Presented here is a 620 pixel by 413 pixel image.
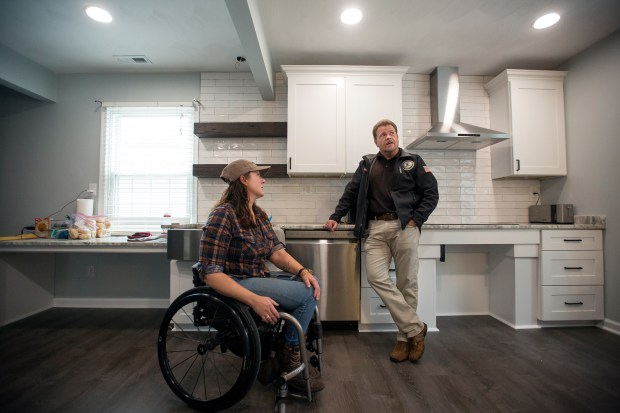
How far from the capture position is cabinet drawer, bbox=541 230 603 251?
2338 millimetres

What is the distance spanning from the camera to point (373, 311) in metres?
2.25

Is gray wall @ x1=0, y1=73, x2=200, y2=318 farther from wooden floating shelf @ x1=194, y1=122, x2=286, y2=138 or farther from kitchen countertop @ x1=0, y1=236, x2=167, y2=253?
kitchen countertop @ x1=0, y1=236, x2=167, y2=253

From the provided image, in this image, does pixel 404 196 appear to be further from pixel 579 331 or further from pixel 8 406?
pixel 8 406

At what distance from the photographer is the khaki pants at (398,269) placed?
1867 millimetres

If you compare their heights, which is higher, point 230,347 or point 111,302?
point 230,347

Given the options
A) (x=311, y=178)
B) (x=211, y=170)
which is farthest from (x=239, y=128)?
(x=311, y=178)

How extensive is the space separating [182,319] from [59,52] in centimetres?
280

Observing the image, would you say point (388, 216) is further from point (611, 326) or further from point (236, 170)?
point (611, 326)

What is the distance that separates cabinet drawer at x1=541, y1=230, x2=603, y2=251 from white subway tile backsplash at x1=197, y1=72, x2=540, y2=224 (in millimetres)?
641

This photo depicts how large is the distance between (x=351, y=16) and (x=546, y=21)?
1579mm

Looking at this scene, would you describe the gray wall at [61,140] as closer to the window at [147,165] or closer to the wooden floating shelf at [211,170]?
the window at [147,165]

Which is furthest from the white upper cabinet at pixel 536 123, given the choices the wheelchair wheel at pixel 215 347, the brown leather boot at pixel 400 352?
the wheelchair wheel at pixel 215 347

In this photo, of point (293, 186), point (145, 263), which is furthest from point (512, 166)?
point (145, 263)

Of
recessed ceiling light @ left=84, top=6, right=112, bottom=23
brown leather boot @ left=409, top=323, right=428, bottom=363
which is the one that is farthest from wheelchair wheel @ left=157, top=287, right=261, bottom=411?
recessed ceiling light @ left=84, top=6, right=112, bottom=23
